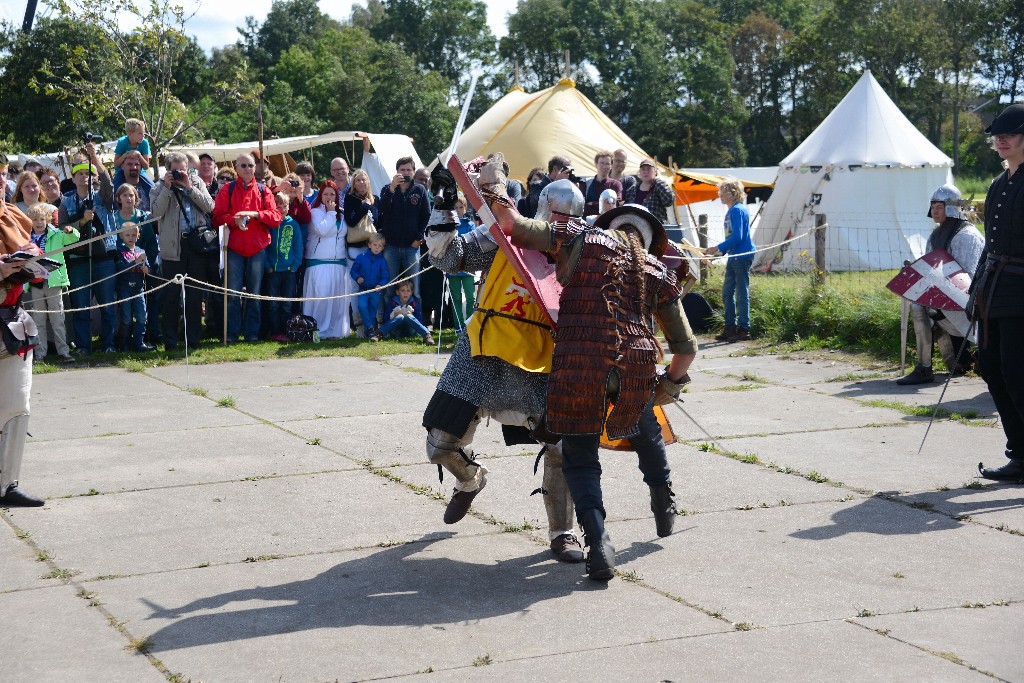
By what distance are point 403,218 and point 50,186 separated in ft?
11.7

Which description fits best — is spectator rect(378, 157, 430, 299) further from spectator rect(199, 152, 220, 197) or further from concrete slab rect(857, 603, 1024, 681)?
concrete slab rect(857, 603, 1024, 681)

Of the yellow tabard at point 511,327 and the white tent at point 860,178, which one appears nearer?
the yellow tabard at point 511,327

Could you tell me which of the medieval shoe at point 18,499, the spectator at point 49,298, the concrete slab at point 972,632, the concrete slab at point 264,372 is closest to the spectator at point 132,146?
the spectator at point 49,298

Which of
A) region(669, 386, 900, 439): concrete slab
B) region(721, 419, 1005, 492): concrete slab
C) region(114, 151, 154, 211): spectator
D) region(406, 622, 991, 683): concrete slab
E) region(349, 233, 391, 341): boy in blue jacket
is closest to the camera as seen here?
region(406, 622, 991, 683): concrete slab

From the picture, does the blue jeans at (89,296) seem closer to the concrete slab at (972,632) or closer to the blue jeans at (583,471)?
the blue jeans at (583,471)

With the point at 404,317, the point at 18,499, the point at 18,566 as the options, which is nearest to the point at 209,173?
the point at 404,317

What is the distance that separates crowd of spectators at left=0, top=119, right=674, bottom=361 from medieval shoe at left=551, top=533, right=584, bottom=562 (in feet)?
21.9

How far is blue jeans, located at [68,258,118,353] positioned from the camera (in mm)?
11750

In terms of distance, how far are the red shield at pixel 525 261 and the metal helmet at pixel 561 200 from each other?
0.64 feet

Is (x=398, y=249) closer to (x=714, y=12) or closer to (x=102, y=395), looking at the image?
(x=102, y=395)

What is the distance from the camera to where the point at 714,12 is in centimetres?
7662

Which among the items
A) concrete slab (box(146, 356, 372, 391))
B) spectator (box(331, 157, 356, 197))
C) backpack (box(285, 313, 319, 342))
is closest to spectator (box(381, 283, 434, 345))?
backpack (box(285, 313, 319, 342))

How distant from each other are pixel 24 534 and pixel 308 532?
1.31 metres

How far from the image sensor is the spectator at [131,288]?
39.0ft
